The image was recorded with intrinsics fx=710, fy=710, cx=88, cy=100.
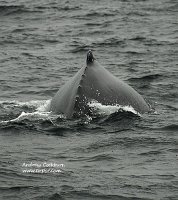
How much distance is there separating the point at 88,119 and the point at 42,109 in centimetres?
181

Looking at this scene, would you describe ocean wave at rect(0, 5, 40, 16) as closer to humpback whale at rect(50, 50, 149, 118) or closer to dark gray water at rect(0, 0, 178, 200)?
dark gray water at rect(0, 0, 178, 200)

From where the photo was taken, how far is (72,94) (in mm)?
13742

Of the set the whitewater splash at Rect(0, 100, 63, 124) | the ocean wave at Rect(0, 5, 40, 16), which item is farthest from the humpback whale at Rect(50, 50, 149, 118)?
the ocean wave at Rect(0, 5, 40, 16)

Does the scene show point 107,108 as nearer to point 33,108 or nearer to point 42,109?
point 42,109

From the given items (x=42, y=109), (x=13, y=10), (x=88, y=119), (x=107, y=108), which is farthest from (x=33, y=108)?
(x=13, y=10)

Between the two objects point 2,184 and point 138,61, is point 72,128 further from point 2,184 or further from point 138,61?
point 138,61

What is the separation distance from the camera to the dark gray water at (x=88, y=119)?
10633 mm

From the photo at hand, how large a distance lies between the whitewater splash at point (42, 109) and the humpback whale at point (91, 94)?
97 millimetres

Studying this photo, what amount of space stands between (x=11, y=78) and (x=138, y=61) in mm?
4676

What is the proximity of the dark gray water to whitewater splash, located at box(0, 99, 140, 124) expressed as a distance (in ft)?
0.09

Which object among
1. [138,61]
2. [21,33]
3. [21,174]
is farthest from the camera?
[21,33]

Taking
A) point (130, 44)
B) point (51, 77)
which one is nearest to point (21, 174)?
point (51, 77)

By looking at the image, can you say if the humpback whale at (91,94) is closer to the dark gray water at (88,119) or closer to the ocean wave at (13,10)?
the dark gray water at (88,119)

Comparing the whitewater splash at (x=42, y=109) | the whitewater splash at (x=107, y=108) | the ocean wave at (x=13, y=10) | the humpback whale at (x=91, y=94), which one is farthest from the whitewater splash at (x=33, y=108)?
the ocean wave at (x=13, y=10)
